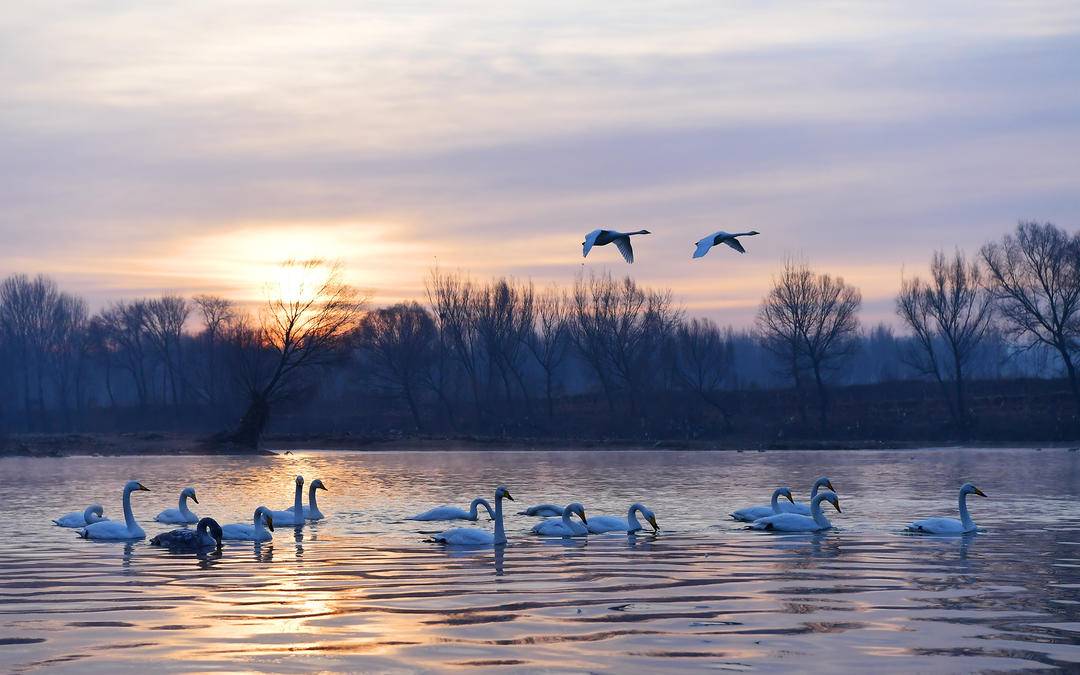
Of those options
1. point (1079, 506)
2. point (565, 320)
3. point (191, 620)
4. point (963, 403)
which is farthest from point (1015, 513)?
point (565, 320)

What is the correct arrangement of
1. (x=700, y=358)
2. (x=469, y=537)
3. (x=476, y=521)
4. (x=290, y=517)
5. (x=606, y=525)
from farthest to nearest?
(x=700, y=358) < (x=476, y=521) < (x=290, y=517) < (x=606, y=525) < (x=469, y=537)

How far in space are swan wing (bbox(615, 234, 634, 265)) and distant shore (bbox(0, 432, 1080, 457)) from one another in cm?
4484

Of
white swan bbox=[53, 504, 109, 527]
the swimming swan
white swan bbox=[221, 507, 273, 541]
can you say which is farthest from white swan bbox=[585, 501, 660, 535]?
white swan bbox=[53, 504, 109, 527]

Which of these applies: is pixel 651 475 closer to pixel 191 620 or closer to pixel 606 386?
pixel 191 620

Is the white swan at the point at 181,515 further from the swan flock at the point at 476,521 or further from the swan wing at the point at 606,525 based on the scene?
the swan wing at the point at 606,525

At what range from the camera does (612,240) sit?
16.5 metres

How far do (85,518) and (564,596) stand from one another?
11.5 meters

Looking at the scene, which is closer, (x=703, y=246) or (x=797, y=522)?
(x=703, y=246)

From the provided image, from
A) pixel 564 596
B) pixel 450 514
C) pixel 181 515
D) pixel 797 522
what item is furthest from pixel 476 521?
pixel 564 596

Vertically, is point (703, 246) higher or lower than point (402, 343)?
lower

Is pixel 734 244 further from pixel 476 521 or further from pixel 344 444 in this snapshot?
pixel 344 444

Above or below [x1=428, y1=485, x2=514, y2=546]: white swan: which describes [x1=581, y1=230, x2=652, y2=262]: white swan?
above

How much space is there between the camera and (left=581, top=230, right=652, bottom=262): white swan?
1562 centimetres

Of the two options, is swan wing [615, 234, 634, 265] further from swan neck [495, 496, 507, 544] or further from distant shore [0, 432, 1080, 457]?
distant shore [0, 432, 1080, 457]
